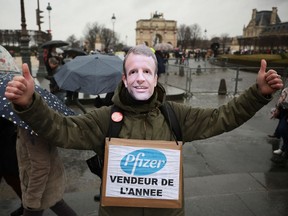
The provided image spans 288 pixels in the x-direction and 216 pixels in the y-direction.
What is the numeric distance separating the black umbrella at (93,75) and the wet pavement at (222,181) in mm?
1267

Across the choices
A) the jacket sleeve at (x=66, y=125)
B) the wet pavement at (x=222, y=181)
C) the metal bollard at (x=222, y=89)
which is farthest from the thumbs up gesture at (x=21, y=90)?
the metal bollard at (x=222, y=89)

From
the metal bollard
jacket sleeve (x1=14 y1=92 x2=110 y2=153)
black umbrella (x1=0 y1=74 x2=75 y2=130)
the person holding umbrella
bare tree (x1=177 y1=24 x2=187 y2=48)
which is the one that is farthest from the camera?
bare tree (x1=177 y1=24 x2=187 y2=48)

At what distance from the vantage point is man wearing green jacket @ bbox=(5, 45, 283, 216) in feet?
6.25

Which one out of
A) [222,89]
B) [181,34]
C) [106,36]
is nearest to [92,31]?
[106,36]

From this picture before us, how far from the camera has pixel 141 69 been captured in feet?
6.64

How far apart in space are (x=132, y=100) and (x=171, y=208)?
752mm

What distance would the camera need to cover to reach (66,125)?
1898mm

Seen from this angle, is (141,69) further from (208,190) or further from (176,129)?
(208,190)

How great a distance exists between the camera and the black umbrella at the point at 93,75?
4.67m

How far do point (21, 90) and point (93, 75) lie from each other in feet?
10.5

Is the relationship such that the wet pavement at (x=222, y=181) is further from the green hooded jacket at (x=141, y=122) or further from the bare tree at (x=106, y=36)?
the bare tree at (x=106, y=36)

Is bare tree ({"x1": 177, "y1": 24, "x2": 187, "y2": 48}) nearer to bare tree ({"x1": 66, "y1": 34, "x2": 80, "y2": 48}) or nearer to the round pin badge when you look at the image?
bare tree ({"x1": 66, "y1": 34, "x2": 80, "y2": 48})

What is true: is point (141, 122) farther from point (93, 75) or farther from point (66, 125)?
point (93, 75)

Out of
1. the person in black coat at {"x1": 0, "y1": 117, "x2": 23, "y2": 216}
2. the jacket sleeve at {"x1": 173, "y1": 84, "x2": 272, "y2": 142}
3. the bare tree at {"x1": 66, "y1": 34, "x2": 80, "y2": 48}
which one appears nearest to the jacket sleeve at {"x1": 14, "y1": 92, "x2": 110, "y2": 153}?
the jacket sleeve at {"x1": 173, "y1": 84, "x2": 272, "y2": 142}
